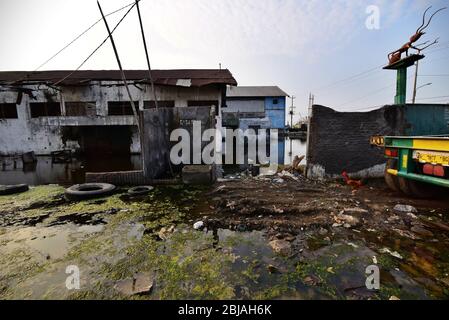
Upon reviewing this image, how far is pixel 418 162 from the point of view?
4.02 metres

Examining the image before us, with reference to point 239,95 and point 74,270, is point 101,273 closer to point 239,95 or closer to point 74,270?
point 74,270

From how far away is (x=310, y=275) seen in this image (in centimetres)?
238

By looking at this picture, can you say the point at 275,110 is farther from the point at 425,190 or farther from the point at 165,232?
the point at 165,232

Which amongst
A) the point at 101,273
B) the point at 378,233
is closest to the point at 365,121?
the point at 378,233

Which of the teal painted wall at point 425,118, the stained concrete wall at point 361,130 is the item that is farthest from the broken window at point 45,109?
the teal painted wall at point 425,118

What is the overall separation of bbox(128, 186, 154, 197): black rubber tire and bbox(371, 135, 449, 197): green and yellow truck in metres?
5.25

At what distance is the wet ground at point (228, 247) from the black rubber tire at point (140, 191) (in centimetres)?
41

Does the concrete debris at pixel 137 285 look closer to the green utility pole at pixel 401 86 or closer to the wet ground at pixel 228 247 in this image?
the wet ground at pixel 228 247

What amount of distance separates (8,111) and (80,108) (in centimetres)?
441

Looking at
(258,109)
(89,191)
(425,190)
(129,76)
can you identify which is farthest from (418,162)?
(258,109)

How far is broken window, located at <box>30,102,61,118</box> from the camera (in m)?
14.1

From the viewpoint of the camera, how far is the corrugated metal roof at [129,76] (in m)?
13.4

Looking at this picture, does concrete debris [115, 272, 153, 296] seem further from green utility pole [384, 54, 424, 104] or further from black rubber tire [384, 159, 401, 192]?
green utility pole [384, 54, 424, 104]

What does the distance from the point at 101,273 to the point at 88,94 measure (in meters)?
14.6
